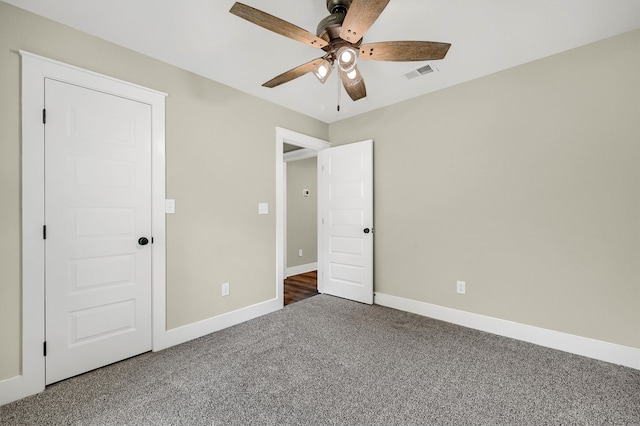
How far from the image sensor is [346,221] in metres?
3.72

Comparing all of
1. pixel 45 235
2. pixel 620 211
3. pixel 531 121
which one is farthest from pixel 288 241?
pixel 620 211

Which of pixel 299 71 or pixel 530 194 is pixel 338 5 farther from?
pixel 530 194

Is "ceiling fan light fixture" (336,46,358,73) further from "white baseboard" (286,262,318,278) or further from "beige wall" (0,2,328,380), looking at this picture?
"white baseboard" (286,262,318,278)

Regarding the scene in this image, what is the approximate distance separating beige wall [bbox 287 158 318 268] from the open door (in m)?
1.41

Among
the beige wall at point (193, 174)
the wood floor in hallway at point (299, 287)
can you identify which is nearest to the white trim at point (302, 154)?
the beige wall at point (193, 174)

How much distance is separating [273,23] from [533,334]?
3.15 meters

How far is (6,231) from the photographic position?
174 cm

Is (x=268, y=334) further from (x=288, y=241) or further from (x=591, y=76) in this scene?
(x=591, y=76)

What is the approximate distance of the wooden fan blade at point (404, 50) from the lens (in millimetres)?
1595

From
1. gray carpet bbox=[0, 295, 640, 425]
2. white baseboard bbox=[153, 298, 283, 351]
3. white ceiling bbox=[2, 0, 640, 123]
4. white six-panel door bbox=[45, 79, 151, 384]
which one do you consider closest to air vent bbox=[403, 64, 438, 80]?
white ceiling bbox=[2, 0, 640, 123]

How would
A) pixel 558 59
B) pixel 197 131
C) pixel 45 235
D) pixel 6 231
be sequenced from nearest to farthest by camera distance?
1. pixel 6 231
2. pixel 45 235
3. pixel 558 59
4. pixel 197 131

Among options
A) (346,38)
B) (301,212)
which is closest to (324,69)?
(346,38)

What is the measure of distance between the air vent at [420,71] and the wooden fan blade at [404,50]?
934 millimetres

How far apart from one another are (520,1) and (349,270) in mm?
2996
